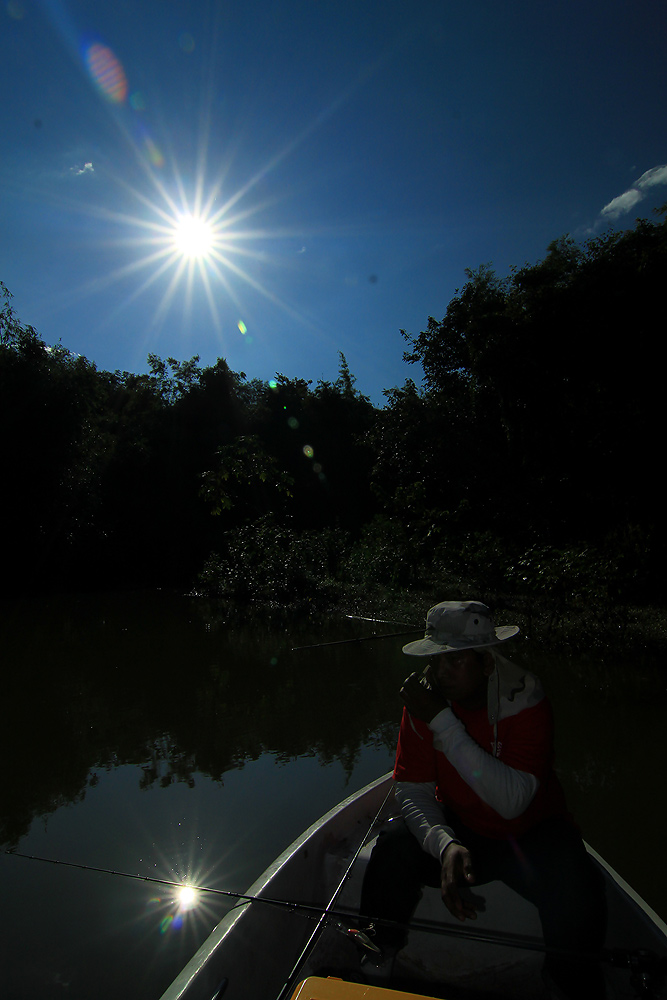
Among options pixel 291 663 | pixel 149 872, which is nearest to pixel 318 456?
pixel 291 663

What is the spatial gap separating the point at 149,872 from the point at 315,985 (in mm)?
2101

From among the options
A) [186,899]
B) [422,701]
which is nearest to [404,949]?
[422,701]

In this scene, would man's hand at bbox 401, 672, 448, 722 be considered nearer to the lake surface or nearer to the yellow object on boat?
the yellow object on boat

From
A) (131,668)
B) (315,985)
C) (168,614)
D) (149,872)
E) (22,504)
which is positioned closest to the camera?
(315,985)

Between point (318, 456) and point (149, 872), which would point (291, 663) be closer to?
point (149, 872)

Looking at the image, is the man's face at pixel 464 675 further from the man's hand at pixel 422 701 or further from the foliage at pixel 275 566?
the foliage at pixel 275 566

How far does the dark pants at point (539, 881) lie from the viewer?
5.03ft

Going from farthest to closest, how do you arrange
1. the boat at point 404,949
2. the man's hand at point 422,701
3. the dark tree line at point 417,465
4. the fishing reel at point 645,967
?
the dark tree line at point 417,465, the man's hand at point 422,701, the boat at point 404,949, the fishing reel at point 645,967

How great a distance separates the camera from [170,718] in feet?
18.2

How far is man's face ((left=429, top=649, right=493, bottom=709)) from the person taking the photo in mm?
1850

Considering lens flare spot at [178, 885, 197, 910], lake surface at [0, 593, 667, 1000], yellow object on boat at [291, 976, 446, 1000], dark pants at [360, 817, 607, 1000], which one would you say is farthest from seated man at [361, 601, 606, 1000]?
lens flare spot at [178, 885, 197, 910]

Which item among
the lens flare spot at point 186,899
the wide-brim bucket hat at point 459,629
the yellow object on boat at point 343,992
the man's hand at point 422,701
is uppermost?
the wide-brim bucket hat at point 459,629

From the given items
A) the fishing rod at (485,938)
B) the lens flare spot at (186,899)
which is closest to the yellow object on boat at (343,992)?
the fishing rod at (485,938)

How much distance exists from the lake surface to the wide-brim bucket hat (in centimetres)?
177
